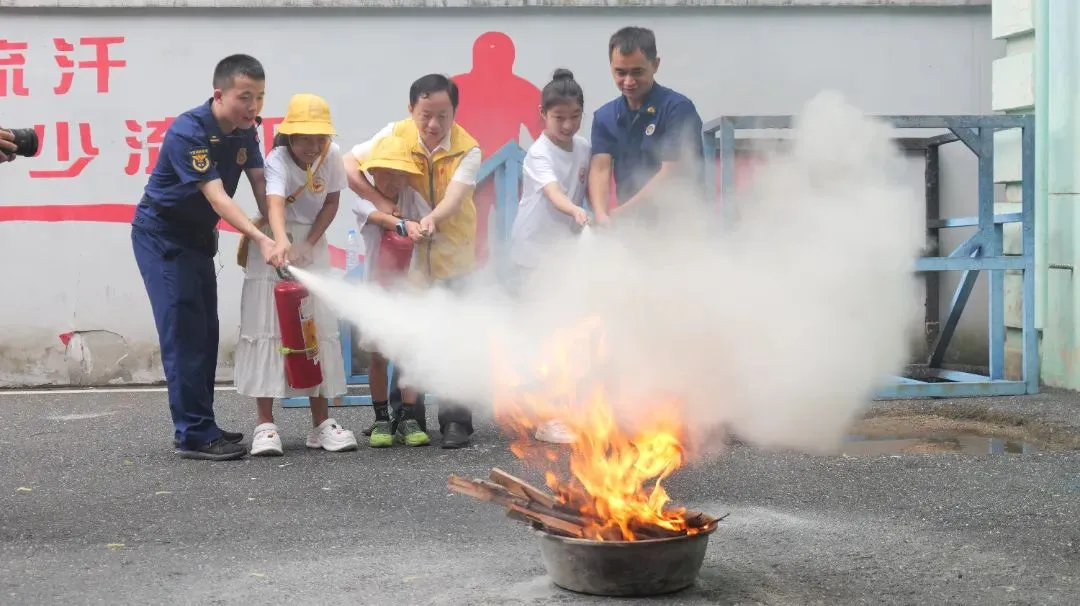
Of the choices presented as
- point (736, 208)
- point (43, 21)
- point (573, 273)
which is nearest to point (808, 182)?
point (736, 208)

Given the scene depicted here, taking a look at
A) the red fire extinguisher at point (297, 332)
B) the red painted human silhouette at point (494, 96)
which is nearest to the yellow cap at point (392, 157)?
the red fire extinguisher at point (297, 332)

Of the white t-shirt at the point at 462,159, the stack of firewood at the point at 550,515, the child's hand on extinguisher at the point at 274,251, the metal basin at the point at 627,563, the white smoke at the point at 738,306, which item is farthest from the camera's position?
the white t-shirt at the point at 462,159

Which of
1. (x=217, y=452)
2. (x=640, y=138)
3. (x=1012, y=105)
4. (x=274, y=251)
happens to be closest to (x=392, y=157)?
(x=274, y=251)

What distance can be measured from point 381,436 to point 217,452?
2.63ft

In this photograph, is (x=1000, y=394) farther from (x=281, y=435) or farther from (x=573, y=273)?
(x=281, y=435)

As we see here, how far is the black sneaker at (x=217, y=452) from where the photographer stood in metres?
5.77

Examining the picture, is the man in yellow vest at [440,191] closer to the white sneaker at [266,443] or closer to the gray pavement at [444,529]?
the gray pavement at [444,529]

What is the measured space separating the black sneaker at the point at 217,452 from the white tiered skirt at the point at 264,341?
10.6 inches

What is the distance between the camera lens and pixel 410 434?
6059 millimetres

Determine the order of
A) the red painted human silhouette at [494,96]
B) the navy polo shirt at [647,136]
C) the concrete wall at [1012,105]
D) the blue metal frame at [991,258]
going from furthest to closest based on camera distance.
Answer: the red painted human silhouette at [494,96]
the concrete wall at [1012,105]
the blue metal frame at [991,258]
the navy polo shirt at [647,136]

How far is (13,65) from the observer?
8.58 m

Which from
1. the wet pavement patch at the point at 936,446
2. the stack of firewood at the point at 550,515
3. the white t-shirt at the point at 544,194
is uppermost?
the white t-shirt at the point at 544,194

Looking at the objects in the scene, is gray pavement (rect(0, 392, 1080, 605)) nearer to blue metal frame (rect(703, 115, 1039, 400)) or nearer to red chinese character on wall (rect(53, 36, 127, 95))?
blue metal frame (rect(703, 115, 1039, 400))

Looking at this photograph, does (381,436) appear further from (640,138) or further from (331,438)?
(640,138)
